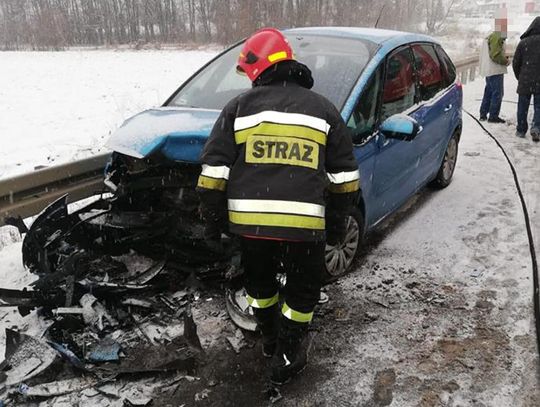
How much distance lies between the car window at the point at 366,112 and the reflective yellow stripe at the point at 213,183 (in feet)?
4.61

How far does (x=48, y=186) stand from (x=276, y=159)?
255cm

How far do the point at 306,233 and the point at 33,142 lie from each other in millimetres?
9670

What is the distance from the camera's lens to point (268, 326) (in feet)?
9.64

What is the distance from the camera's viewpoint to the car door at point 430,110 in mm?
4682

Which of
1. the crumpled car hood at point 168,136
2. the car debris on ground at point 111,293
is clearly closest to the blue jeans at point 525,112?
the crumpled car hood at point 168,136

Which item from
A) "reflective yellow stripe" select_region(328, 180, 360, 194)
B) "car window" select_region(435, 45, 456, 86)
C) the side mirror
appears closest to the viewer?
"reflective yellow stripe" select_region(328, 180, 360, 194)

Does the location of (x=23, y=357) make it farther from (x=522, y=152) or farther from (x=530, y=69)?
(x=530, y=69)

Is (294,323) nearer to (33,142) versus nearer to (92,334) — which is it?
(92,334)

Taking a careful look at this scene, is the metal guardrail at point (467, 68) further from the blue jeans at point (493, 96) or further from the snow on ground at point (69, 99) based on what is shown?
the snow on ground at point (69, 99)

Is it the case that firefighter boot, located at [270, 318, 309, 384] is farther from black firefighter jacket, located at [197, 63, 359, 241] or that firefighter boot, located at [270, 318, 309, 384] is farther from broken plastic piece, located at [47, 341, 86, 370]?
broken plastic piece, located at [47, 341, 86, 370]

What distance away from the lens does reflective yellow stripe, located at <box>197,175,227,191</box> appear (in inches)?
94.5

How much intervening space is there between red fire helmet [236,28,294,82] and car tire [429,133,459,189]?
3.94 meters

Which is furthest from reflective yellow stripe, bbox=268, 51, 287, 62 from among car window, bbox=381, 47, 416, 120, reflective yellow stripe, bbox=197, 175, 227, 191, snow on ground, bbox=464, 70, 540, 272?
snow on ground, bbox=464, 70, 540, 272

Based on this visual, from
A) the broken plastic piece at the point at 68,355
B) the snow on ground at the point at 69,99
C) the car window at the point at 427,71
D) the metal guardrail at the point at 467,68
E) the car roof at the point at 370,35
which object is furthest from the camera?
the metal guardrail at the point at 467,68
